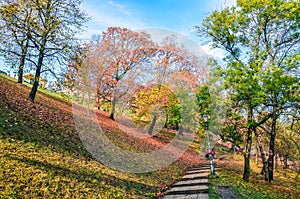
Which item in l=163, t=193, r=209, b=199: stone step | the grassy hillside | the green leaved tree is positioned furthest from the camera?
the green leaved tree

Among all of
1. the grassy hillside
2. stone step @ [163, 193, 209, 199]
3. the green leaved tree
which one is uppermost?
the green leaved tree

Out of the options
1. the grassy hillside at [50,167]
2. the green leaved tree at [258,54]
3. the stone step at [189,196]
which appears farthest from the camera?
the green leaved tree at [258,54]

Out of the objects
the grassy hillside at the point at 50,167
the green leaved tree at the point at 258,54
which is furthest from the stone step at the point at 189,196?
the green leaved tree at the point at 258,54

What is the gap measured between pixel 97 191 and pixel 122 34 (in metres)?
16.9

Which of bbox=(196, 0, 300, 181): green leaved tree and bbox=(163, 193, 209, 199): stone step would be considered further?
bbox=(196, 0, 300, 181): green leaved tree

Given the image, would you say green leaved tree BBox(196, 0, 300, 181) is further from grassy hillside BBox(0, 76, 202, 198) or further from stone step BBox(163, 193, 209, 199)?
grassy hillside BBox(0, 76, 202, 198)

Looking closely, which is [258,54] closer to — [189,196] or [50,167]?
[189,196]

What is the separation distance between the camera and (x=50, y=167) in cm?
624

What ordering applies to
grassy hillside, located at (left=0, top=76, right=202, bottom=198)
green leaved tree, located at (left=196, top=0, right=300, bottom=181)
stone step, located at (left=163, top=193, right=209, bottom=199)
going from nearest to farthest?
grassy hillside, located at (left=0, top=76, right=202, bottom=198), stone step, located at (left=163, top=193, right=209, bottom=199), green leaved tree, located at (left=196, top=0, right=300, bottom=181)

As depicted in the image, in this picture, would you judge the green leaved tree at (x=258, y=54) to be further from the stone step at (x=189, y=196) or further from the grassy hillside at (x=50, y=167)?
the grassy hillside at (x=50, y=167)

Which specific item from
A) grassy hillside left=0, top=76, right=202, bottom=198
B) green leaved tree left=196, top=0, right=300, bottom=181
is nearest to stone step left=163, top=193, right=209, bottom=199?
grassy hillside left=0, top=76, right=202, bottom=198

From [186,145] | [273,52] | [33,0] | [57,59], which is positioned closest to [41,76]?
[57,59]

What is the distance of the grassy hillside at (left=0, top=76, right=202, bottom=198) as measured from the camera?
5297mm

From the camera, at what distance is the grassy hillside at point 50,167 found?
5.30m
